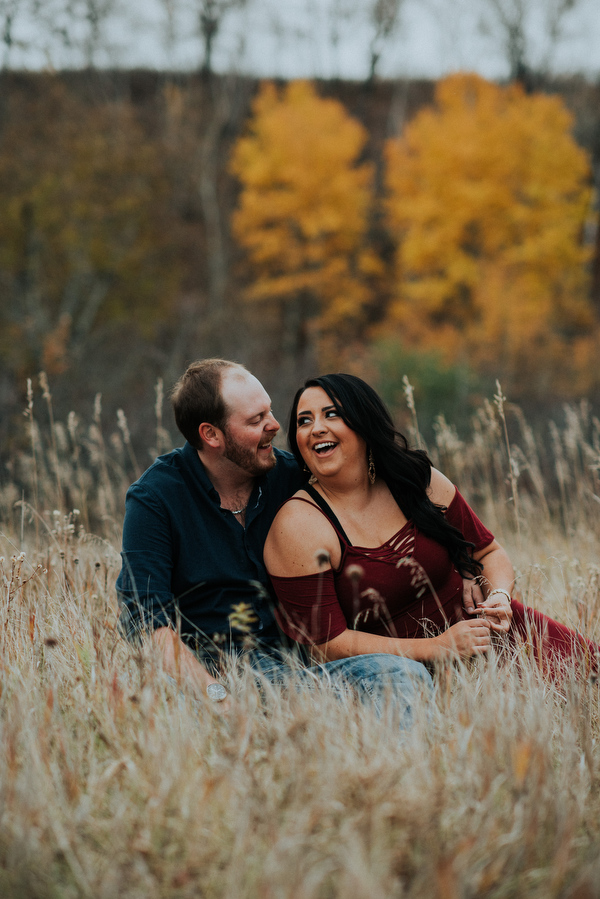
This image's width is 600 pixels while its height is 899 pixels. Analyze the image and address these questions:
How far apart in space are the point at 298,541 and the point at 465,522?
0.82 metres

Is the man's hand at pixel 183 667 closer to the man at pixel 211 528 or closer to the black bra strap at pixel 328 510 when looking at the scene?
the man at pixel 211 528

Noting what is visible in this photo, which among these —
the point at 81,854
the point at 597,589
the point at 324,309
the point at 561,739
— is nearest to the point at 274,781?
the point at 81,854

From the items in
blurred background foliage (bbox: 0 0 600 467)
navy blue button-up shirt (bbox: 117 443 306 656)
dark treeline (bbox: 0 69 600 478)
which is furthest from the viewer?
blurred background foliage (bbox: 0 0 600 467)

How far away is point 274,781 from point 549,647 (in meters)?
1.35

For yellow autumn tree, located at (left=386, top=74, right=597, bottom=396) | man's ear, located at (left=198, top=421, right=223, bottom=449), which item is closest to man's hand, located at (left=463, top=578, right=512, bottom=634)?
man's ear, located at (left=198, top=421, right=223, bottom=449)

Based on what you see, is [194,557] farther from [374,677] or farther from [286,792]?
[286,792]

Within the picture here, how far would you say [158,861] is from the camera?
4.83ft

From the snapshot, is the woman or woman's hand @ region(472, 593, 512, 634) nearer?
the woman

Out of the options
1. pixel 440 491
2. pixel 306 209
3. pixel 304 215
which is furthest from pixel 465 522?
pixel 306 209

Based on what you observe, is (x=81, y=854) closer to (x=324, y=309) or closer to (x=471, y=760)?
(x=471, y=760)

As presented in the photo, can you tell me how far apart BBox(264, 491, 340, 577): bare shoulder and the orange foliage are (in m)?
19.9

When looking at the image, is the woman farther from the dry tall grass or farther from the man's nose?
the dry tall grass

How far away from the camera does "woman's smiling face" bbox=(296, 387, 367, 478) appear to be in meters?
2.67

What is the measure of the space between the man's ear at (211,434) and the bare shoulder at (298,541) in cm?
35
